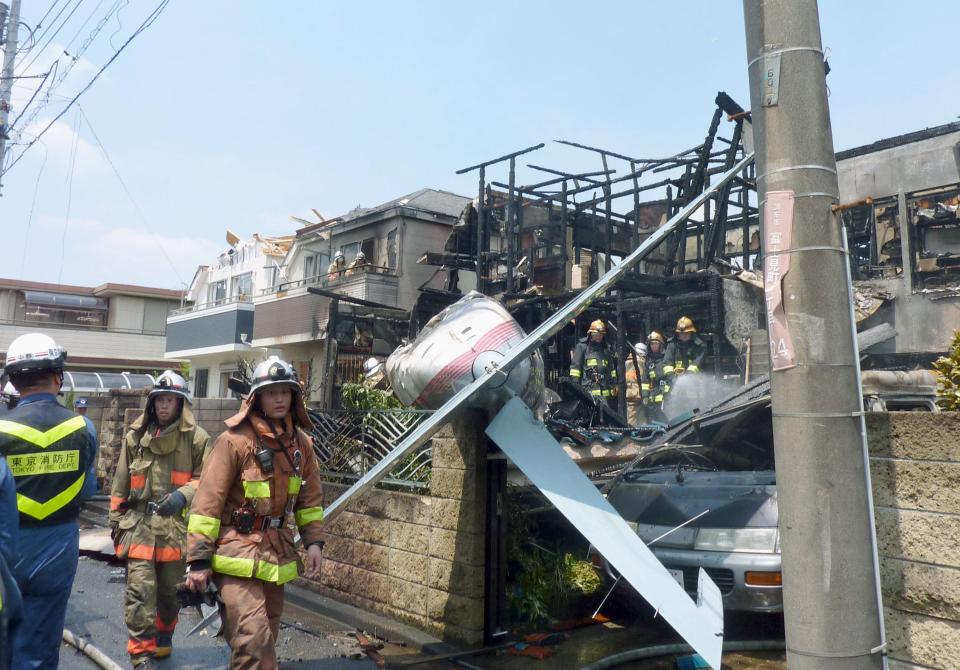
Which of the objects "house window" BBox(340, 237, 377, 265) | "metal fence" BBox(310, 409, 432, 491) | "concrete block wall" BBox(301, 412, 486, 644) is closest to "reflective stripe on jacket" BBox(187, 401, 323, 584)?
"concrete block wall" BBox(301, 412, 486, 644)

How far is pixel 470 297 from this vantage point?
25.3ft

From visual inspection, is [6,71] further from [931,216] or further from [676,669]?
[931,216]

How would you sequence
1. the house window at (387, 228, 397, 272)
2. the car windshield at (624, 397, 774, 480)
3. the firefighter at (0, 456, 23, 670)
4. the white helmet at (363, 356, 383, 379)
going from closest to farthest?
the firefighter at (0, 456, 23, 670), the car windshield at (624, 397, 774, 480), the white helmet at (363, 356, 383, 379), the house window at (387, 228, 397, 272)

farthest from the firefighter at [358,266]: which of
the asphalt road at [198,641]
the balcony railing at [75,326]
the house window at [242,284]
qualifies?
the balcony railing at [75,326]

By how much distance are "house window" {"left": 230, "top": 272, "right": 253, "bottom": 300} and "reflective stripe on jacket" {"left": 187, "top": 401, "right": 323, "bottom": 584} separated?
90.3ft

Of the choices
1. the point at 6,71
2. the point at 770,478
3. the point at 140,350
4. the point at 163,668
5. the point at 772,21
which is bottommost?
the point at 163,668

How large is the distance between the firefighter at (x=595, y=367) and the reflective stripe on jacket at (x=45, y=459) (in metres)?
8.67

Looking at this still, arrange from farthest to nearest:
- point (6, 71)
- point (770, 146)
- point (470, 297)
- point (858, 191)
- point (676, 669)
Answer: point (858, 191), point (6, 71), point (470, 297), point (676, 669), point (770, 146)

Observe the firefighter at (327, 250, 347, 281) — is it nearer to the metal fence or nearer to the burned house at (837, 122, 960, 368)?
the burned house at (837, 122, 960, 368)

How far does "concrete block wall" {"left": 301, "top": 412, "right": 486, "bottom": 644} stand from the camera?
5438 mm

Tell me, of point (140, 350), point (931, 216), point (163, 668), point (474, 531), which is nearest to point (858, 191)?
point (931, 216)

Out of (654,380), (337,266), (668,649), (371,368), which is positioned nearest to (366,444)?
(668,649)

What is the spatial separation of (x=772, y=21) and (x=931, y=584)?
2.41 meters

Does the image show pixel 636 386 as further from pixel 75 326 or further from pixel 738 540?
pixel 75 326
